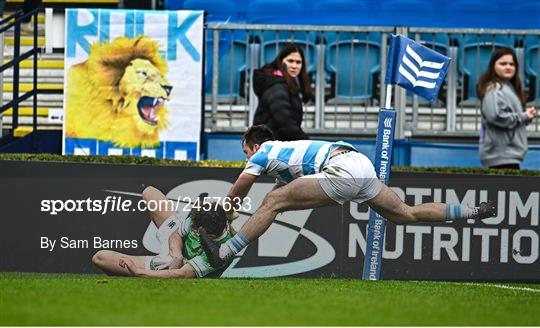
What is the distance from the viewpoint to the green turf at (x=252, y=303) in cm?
964

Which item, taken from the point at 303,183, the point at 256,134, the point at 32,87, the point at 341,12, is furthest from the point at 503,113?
the point at 32,87

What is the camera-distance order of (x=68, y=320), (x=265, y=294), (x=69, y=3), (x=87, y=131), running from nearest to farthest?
(x=68, y=320)
(x=265, y=294)
(x=87, y=131)
(x=69, y=3)

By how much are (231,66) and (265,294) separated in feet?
19.5

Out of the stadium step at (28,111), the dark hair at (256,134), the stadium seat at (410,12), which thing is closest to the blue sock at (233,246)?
the dark hair at (256,134)

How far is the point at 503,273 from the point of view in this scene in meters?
14.1

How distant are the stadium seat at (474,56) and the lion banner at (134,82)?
308 centimetres

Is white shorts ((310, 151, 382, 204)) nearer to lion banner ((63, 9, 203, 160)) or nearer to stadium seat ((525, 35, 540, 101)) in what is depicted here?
lion banner ((63, 9, 203, 160))

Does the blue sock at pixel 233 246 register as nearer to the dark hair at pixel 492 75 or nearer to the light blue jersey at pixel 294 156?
the light blue jersey at pixel 294 156

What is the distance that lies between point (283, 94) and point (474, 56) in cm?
345

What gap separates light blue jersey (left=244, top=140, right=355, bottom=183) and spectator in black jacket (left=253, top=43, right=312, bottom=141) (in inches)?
57.2

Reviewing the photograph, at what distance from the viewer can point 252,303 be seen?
1062 centimetres

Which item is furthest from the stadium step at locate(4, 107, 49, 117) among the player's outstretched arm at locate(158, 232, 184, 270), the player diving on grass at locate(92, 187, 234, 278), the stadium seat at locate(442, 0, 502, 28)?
the stadium seat at locate(442, 0, 502, 28)

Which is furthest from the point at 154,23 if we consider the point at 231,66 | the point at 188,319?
the point at 188,319

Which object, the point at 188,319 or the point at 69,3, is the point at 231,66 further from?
the point at 188,319
